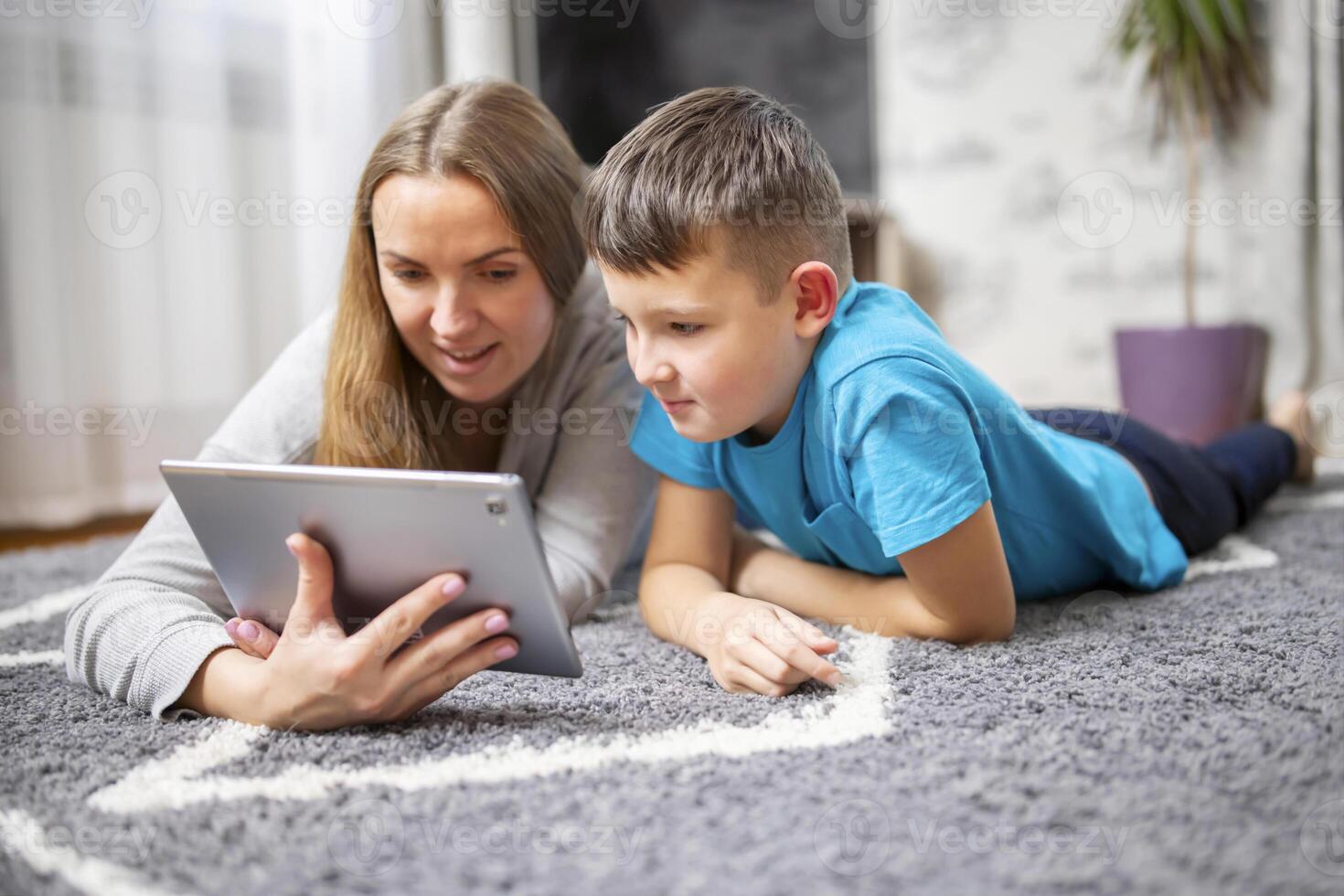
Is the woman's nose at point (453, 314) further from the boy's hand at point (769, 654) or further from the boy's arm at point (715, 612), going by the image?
the boy's hand at point (769, 654)

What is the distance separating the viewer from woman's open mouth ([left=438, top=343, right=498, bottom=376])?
0.97 m

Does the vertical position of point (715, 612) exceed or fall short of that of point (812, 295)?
it falls short

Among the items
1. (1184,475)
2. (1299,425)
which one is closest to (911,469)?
(1184,475)

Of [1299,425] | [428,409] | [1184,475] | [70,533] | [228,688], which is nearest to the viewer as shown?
[228,688]

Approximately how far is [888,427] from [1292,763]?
32cm

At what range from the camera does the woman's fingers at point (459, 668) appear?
688 mm

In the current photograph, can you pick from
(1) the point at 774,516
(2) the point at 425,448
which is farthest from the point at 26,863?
(1) the point at 774,516

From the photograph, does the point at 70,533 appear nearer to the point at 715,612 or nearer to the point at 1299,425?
the point at 715,612

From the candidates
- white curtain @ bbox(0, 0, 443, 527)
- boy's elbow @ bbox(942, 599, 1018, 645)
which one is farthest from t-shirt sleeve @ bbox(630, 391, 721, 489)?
white curtain @ bbox(0, 0, 443, 527)

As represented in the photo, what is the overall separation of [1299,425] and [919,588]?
116cm

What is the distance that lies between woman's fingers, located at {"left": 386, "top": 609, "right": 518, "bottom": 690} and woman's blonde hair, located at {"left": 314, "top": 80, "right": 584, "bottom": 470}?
0.30 metres

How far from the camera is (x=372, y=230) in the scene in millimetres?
994

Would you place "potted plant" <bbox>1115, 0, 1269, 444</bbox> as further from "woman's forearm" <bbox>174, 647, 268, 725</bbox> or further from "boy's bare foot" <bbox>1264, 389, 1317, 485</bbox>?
"woman's forearm" <bbox>174, 647, 268, 725</bbox>

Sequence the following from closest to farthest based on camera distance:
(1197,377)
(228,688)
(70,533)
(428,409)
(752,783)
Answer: (752,783), (228,688), (428,409), (70,533), (1197,377)
